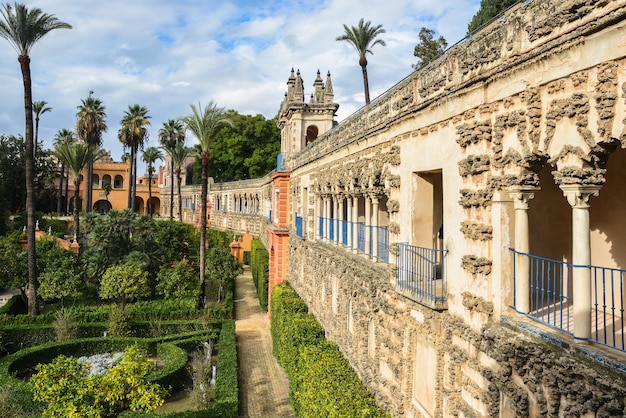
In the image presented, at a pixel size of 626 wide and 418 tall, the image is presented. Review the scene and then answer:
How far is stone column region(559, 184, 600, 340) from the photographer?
4.67m

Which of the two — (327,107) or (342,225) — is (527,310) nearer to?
(342,225)

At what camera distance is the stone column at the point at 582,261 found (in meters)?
4.67

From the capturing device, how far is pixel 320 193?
16875mm

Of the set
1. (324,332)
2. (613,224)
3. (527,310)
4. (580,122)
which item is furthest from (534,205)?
(324,332)

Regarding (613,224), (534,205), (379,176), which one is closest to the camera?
(613,224)

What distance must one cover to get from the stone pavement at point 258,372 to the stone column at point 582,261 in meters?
12.0

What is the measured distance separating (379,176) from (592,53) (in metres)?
6.11

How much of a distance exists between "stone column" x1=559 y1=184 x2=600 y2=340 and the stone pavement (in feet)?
39.4

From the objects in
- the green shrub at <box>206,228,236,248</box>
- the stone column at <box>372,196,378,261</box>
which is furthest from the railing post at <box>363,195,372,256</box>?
the green shrub at <box>206,228,236,248</box>

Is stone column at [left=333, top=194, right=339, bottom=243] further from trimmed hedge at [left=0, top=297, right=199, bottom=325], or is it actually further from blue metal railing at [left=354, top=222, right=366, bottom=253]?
trimmed hedge at [left=0, top=297, right=199, bottom=325]

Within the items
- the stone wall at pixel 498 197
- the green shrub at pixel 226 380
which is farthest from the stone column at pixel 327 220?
the green shrub at pixel 226 380

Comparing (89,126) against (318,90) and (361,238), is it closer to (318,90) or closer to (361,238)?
(318,90)

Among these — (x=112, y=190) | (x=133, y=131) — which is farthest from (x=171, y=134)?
(x=112, y=190)

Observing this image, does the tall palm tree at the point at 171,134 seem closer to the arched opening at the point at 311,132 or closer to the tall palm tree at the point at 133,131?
the tall palm tree at the point at 133,131
